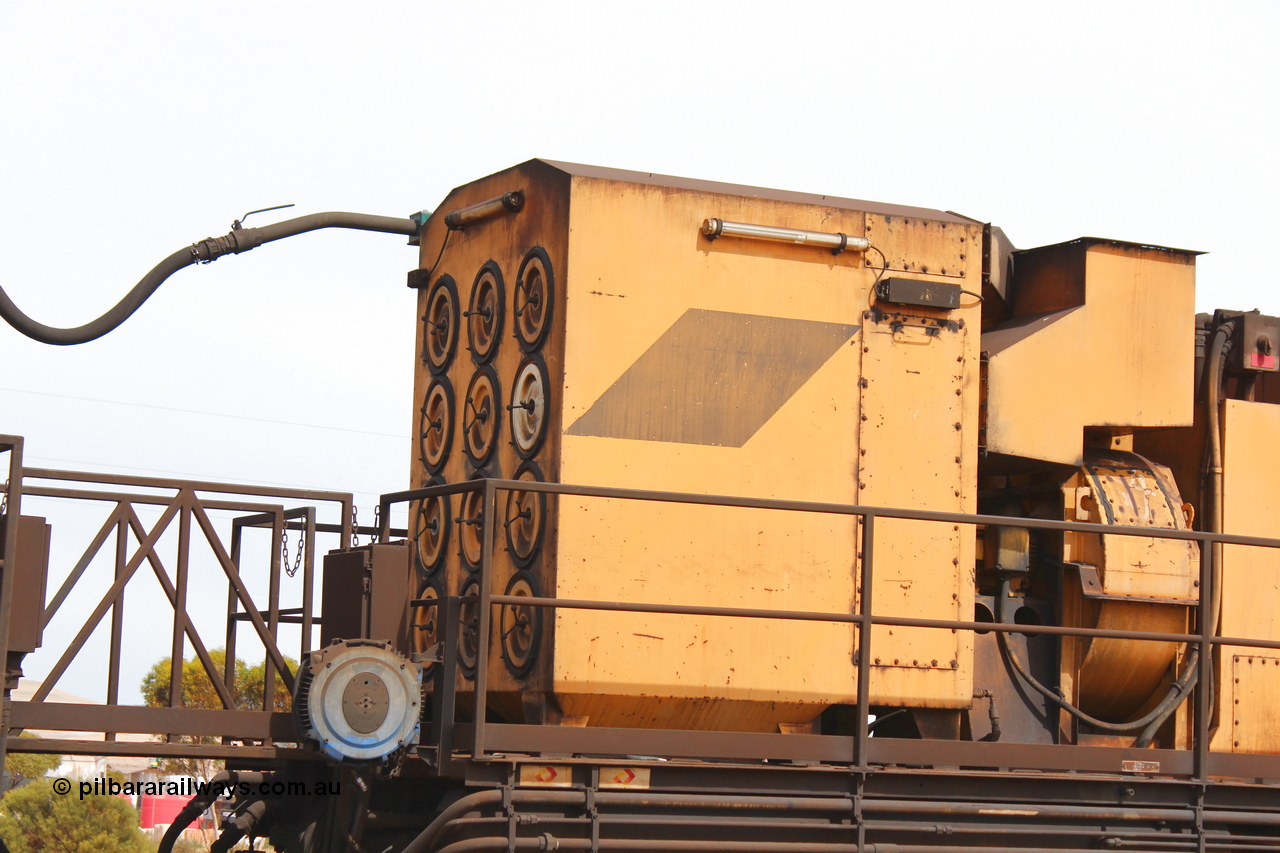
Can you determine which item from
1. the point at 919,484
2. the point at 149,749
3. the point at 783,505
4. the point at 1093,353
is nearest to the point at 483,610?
the point at 783,505

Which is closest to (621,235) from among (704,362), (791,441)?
(704,362)

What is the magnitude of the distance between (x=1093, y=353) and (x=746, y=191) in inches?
86.1

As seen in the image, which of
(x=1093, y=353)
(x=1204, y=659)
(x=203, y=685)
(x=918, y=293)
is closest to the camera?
(x=1204, y=659)

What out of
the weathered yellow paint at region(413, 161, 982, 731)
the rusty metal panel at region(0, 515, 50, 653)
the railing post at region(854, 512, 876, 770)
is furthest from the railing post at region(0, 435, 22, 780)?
the railing post at region(854, 512, 876, 770)

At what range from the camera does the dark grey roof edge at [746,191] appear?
22.9ft

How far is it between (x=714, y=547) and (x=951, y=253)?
205 cm

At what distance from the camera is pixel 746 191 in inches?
284

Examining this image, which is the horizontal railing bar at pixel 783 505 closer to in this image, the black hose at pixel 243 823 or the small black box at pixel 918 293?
the small black box at pixel 918 293

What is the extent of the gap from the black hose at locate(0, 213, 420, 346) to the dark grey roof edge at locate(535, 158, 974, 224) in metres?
2.03

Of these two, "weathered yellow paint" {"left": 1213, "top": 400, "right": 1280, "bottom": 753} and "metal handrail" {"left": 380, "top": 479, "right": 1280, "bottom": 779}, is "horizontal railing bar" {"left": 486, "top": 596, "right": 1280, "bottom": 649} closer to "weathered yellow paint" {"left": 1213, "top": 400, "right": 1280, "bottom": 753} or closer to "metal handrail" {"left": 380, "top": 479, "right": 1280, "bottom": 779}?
"metal handrail" {"left": 380, "top": 479, "right": 1280, "bottom": 779}

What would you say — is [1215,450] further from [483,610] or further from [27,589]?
[27,589]

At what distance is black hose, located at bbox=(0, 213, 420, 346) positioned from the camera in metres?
7.25

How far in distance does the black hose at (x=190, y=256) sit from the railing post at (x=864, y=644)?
12.3ft

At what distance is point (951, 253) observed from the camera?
742cm
